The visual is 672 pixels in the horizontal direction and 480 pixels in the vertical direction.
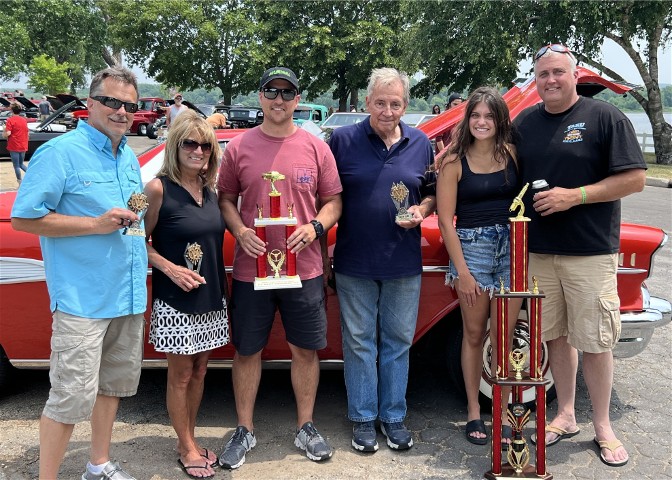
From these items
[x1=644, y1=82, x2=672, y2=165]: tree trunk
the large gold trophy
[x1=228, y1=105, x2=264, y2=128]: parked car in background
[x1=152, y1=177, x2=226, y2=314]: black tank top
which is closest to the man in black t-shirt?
the large gold trophy

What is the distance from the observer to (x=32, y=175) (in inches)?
95.5

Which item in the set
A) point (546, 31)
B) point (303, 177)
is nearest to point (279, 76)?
point (303, 177)

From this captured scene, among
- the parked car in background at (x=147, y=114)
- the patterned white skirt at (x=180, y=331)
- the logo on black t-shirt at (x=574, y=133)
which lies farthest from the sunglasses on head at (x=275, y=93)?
the parked car in background at (x=147, y=114)

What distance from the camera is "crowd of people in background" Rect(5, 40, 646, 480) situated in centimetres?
267

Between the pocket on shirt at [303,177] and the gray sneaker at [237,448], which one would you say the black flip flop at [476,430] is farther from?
the pocket on shirt at [303,177]

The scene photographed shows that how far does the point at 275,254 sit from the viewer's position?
2938 millimetres

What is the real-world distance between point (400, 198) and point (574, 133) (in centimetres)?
89

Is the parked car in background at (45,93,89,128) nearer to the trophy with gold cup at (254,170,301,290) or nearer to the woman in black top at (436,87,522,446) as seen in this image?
the trophy with gold cup at (254,170,301,290)

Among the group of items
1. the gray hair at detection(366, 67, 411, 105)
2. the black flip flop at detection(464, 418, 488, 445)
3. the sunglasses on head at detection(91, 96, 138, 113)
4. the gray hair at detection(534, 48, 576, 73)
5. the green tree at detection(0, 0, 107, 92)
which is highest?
the green tree at detection(0, 0, 107, 92)

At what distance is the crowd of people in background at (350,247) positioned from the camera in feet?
8.75

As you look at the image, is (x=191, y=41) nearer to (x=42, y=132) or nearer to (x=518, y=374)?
(x=42, y=132)

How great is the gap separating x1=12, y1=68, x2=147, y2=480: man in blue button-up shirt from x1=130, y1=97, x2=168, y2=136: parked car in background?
24.9 m

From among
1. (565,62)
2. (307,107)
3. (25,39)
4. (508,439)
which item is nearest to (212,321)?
(508,439)

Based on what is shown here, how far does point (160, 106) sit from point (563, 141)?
27.4 meters
